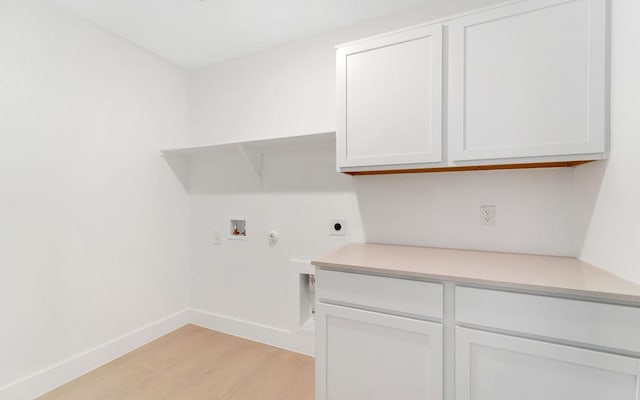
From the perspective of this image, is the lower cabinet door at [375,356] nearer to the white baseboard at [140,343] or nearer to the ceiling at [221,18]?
the white baseboard at [140,343]

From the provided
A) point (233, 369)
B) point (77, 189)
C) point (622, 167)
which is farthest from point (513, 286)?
point (77, 189)

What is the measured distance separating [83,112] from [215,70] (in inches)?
40.5

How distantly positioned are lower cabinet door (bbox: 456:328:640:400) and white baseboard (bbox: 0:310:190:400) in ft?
7.13

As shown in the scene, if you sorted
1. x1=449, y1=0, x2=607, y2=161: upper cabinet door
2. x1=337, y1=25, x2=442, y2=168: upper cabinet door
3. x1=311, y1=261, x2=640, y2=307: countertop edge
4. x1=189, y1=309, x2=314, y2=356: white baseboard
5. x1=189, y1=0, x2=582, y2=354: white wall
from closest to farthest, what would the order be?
x1=311, y1=261, x2=640, y2=307: countertop edge < x1=449, y1=0, x2=607, y2=161: upper cabinet door < x1=337, y1=25, x2=442, y2=168: upper cabinet door < x1=189, y1=0, x2=582, y2=354: white wall < x1=189, y1=309, x2=314, y2=356: white baseboard

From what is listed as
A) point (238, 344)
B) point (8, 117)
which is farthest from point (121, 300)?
point (8, 117)

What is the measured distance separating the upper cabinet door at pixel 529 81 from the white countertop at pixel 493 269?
1.61ft

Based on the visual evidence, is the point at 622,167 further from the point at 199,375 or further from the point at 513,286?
the point at 199,375

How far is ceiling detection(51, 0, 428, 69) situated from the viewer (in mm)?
1638

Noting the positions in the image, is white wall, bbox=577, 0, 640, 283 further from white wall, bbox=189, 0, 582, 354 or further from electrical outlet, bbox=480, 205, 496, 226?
electrical outlet, bbox=480, 205, 496, 226

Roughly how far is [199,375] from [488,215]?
2.03 meters

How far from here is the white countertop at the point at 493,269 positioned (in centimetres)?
91

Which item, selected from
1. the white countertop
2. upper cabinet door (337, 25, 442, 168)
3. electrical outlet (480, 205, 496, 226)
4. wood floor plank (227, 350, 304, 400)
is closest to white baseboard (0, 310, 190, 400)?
wood floor plank (227, 350, 304, 400)

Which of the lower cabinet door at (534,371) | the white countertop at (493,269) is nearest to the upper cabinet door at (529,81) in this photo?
the white countertop at (493,269)

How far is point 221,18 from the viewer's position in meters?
1.77
